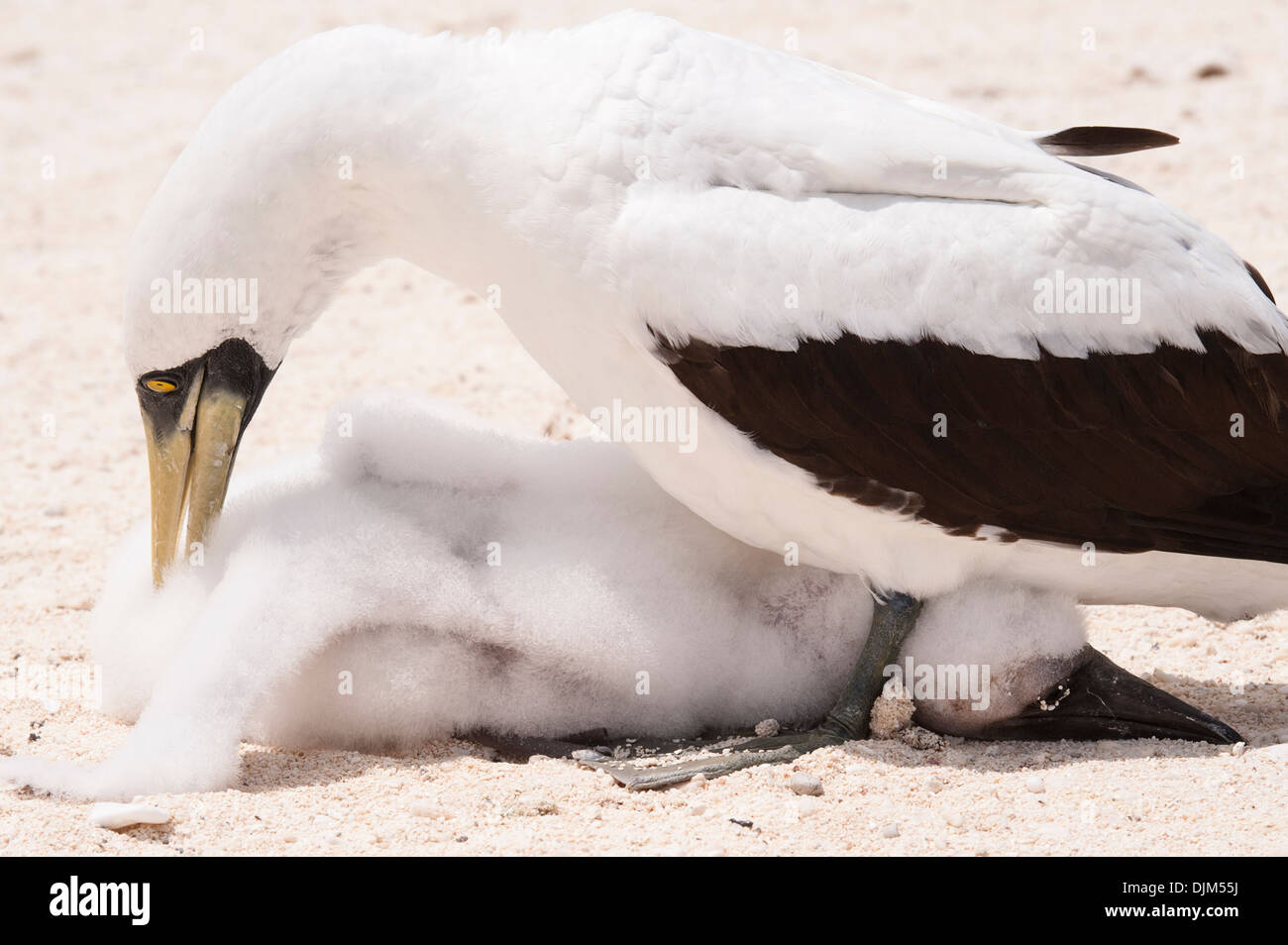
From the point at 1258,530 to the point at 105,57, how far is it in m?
11.0

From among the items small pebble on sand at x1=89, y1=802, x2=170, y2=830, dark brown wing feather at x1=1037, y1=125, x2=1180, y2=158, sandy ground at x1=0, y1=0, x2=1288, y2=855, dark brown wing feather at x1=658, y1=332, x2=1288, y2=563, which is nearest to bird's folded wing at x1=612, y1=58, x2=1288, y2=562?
dark brown wing feather at x1=658, y1=332, x2=1288, y2=563

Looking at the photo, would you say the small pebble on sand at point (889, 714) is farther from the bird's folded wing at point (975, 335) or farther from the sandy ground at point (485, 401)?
the bird's folded wing at point (975, 335)

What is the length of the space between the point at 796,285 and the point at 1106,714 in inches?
59.0

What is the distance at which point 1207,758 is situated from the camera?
422 cm

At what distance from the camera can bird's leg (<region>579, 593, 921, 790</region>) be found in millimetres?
4301

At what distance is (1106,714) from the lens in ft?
14.3

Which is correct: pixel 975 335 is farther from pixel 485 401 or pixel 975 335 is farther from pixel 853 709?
pixel 485 401

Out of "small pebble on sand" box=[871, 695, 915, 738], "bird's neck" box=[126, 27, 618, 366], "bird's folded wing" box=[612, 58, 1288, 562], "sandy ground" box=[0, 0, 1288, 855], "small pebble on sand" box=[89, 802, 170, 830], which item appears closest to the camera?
"small pebble on sand" box=[89, 802, 170, 830]

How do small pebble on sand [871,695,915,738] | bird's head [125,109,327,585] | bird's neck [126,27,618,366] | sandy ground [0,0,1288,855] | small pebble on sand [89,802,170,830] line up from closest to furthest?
small pebble on sand [89,802,170,830] < sandy ground [0,0,1288,855] < bird's neck [126,27,618,366] < bird's head [125,109,327,585] < small pebble on sand [871,695,915,738]

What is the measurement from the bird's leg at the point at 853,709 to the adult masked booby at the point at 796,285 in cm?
1

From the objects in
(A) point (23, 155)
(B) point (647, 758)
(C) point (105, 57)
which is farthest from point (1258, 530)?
(C) point (105, 57)

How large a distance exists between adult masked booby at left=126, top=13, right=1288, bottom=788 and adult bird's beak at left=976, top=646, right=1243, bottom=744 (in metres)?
0.28

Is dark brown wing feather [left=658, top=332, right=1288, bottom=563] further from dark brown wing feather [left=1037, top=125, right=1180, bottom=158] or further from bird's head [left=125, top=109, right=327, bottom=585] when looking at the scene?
bird's head [left=125, top=109, right=327, bottom=585]

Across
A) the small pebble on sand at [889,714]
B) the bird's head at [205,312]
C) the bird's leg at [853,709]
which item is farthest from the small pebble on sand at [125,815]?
the small pebble on sand at [889,714]
